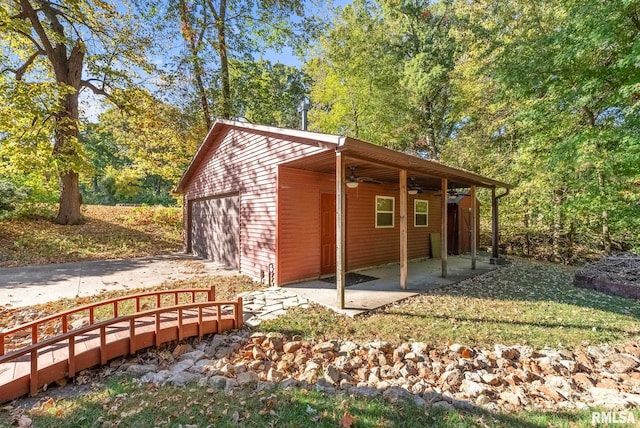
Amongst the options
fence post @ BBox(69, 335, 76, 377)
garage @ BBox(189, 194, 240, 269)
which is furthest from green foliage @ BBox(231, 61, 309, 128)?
fence post @ BBox(69, 335, 76, 377)

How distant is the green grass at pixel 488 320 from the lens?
12.9 feet

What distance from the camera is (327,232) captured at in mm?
7480

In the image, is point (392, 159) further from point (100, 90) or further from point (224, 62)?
point (100, 90)

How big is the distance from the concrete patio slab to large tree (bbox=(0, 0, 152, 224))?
34.5 ft

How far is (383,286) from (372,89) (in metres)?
12.6

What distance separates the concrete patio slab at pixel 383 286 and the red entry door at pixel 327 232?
67cm

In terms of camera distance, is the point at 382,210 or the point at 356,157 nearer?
the point at 356,157

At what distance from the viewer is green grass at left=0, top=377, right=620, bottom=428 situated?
2.34 m

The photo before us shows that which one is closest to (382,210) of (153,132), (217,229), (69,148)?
(217,229)

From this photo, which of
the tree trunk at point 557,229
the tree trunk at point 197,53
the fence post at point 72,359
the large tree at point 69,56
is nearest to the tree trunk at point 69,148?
the large tree at point 69,56

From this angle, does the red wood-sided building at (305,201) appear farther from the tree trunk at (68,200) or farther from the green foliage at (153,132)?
the tree trunk at (68,200)

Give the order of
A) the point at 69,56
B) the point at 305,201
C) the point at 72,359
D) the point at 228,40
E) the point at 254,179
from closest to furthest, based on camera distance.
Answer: the point at 72,359, the point at 305,201, the point at 254,179, the point at 69,56, the point at 228,40

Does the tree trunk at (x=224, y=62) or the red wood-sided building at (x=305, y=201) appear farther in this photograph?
the tree trunk at (x=224, y=62)

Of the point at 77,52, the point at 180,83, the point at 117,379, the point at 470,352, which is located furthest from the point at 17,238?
the point at 470,352
